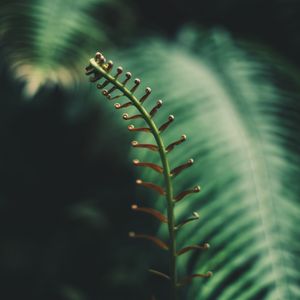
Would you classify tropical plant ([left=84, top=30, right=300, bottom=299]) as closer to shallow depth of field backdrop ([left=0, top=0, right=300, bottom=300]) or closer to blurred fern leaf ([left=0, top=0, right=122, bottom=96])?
shallow depth of field backdrop ([left=0, top=0, right=300, bottom=300])

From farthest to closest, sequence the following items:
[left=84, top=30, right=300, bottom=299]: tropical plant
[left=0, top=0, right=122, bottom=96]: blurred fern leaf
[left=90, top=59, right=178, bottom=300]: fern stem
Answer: [left=0, top=0, right=122, bottom=96]: blurred fern leaf
[left=84, top=30, right=300, bottom=299]: tropical plant
[left=90, top=59, right=178, bottom=300]: fern stem

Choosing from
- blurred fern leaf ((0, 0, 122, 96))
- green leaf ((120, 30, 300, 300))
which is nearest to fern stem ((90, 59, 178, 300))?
green leaf ((120, 30, 300, 300))

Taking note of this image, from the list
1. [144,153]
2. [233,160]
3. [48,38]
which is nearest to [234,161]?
[233,160]

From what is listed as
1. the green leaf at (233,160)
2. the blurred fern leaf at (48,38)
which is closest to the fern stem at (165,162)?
the green leaf at (233,160)

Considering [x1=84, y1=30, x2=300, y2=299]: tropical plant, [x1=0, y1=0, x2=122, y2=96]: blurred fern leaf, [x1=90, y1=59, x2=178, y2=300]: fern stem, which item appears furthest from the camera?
[x1=0, y1=0, x2=122, y2=96]: blurred fern leaf

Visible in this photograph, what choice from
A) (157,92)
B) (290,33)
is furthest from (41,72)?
(290,33)

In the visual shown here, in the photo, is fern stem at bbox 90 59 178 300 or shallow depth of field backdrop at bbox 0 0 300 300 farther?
shallow depth of field backdrop at bbox 0 0 300 300

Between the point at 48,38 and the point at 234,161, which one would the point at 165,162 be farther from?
the point at 48,38

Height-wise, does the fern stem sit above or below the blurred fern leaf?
below
